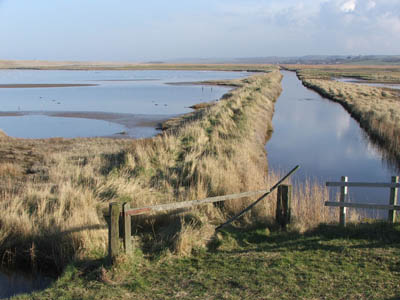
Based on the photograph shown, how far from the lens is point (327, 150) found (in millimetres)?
19547

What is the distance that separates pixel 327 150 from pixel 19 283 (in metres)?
16.3

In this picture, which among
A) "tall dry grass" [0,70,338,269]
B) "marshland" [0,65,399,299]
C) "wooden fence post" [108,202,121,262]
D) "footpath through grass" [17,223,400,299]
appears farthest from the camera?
"tall dry grass" [0,70,338,269]

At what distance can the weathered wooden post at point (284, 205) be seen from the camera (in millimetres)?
7359

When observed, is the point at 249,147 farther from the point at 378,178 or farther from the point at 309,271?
the point at 309,271

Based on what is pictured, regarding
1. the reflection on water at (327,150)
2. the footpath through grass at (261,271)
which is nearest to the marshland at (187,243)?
the footpath through grass at (261,271)

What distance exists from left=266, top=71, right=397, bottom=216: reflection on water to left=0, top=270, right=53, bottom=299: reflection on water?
Answer: 8.00 meters

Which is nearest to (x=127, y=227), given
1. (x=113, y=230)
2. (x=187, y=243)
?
(x=113, y=230)

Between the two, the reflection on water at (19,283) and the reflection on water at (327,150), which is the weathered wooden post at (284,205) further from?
the reflection on water at (19,283)

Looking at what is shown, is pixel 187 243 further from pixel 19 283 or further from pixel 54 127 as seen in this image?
pixel 54 127

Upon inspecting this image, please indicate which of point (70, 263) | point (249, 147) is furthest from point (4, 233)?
point (249, 147)

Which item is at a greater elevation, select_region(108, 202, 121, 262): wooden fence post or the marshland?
select_region(108, 202, 121, 262): wooden fence post

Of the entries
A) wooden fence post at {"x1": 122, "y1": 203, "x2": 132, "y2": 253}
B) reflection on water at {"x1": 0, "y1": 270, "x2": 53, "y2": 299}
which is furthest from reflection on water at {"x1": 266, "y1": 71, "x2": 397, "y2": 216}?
reflection on water at {"x1": 0, "y1": 270, "x2": 53, "y2": 299}

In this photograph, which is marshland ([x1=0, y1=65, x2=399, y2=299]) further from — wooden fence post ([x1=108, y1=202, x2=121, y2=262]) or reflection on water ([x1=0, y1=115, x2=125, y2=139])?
reflection on water ([x1=0, y1=115, x2=125, y2=139])

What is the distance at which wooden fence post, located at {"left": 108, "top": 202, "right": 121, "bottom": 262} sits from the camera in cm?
562
